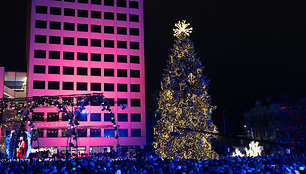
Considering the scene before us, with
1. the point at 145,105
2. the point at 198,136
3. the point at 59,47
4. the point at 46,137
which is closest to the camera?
the point at 198,136

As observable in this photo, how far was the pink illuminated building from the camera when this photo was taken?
187 ft

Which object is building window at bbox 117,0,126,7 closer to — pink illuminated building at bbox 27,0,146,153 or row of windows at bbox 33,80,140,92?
pink illuminated building at bbox 27,0,146,153

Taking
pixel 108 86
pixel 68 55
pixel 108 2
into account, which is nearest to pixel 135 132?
pixel 108 86

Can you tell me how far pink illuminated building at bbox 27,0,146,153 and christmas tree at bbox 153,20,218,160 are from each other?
30.6 metres

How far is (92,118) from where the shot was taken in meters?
58.4

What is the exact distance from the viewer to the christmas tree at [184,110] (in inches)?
996

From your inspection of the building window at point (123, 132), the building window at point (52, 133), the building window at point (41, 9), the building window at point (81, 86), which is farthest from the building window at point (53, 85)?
the building window at point (123, 132)

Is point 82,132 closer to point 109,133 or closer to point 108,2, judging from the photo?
point 109,133

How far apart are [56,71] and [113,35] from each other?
13.0 meters

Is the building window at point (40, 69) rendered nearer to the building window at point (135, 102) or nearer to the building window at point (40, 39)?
the building window at point (40, 39)

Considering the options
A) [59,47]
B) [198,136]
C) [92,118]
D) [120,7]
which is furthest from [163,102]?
[120,7]

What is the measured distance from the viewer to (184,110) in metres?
25.8

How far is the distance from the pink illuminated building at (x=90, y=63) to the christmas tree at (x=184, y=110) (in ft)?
100

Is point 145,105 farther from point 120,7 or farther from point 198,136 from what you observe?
point 198,136
